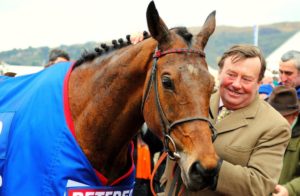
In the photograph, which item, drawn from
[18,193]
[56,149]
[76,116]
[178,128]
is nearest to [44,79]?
[76,116]

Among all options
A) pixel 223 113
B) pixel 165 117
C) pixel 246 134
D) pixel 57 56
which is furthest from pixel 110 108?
pixel 57 56

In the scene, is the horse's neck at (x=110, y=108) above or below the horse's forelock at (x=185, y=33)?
below

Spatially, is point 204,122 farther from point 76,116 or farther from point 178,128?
point 76,116

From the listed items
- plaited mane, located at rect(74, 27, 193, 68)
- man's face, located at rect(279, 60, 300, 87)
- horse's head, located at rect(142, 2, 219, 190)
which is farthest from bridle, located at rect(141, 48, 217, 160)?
man's face, located at rect(279, 60, 300, 87)

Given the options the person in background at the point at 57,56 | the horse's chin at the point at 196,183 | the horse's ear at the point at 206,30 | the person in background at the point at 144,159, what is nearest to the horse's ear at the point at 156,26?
the horse's ear at the point at 206,30

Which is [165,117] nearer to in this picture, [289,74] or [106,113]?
[106,113]

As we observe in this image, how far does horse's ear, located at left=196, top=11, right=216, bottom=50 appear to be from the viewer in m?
2.84

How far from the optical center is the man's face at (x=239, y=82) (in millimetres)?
2783

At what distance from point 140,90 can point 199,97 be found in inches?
22.2

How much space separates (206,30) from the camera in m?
2.94

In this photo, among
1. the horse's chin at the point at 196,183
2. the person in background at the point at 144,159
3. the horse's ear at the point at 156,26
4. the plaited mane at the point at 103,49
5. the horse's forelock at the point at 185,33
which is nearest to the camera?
the horse's chin at the point at 196,183

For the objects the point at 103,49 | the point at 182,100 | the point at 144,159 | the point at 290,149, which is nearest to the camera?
the point at 182,100

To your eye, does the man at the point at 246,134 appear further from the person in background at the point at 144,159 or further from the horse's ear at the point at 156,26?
the person in background at the point at 144,159

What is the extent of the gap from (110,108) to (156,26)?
69 centimetres
